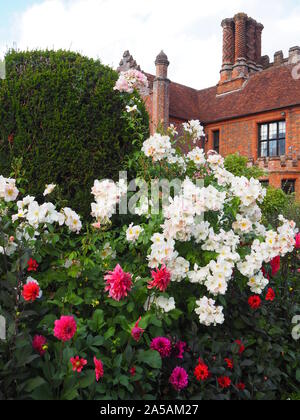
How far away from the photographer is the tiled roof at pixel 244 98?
2128 centimetres

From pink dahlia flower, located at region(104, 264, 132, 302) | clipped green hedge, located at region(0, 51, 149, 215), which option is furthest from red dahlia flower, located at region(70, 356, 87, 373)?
clipped green hedge, located at region(0, 51, 149, 215)

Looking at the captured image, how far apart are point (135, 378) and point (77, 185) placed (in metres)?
2.17

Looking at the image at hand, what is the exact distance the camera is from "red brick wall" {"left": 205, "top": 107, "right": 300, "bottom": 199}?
19.1 m

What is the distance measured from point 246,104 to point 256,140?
2198 mm

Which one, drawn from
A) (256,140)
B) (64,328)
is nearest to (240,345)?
(64,328)

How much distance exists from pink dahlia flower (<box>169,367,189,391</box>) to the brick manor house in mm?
16938

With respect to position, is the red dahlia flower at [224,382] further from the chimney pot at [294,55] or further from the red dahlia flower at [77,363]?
the chimney pot at [294,55]

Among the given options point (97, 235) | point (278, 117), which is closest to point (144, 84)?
point (97, 235)

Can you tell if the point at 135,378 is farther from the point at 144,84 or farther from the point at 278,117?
the point at 278,117

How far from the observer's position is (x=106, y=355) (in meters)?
2.50

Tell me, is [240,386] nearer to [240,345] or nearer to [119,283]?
[240,345]

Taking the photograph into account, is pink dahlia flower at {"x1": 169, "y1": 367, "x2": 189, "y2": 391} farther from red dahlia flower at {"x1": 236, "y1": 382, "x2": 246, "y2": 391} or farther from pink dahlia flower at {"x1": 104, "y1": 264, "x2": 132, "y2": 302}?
pink dahlia flower at {"x1": 104, "y1": 264, "x2": 132, "y2": 302}

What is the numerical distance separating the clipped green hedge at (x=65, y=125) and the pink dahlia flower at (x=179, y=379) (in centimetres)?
198

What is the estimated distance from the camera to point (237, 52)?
2480cm
